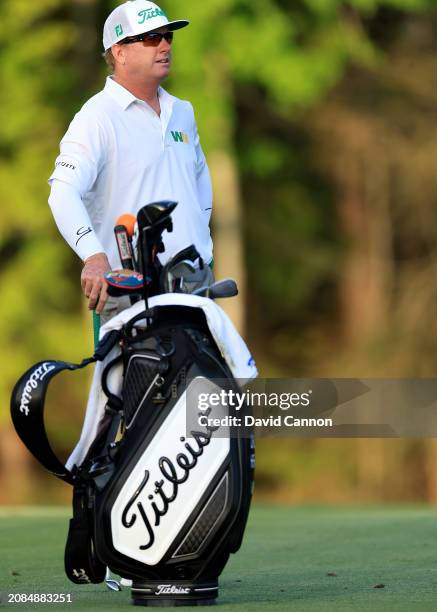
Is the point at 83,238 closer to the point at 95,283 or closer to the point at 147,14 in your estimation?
the point at 95,283

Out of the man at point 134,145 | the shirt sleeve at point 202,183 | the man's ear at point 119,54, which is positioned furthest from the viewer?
the shirt sleeve at point 202,183

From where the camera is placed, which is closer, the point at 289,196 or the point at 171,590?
the point at 171,590

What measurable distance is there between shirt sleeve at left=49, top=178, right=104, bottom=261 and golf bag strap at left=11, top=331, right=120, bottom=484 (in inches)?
11.8

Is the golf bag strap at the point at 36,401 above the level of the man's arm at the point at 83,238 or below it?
below

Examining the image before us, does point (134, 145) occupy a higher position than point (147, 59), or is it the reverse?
point (147, 59)

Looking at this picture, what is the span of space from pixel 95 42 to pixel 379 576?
14914 millimetres

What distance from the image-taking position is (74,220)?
200 inches

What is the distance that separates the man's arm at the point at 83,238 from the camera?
4.89 m

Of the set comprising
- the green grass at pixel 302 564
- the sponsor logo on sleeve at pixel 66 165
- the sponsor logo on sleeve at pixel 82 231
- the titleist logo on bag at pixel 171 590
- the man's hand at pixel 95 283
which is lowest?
the green grass at pixel 302 564

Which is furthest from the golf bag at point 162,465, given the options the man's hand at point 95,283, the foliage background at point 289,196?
the foliage background at point 289,196

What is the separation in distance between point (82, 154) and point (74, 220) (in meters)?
0.28

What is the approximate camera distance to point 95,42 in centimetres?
1992

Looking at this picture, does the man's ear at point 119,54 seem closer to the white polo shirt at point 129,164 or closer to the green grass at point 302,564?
the white polo shirt at point 129,164

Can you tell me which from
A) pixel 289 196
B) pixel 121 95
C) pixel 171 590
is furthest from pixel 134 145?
pixel 289 196
